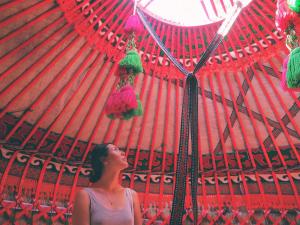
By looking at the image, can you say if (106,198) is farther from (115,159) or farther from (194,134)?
(194,134)

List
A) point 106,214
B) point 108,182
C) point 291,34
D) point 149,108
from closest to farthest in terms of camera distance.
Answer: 1. point 106,214
2. point 108,182
3. point 291,34
4. point 149,108

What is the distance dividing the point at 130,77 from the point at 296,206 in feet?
5.68

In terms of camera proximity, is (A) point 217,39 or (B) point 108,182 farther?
(A) point 217,39

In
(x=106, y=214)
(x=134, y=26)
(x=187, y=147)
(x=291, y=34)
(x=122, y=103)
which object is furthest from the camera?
(x=134, y=26)

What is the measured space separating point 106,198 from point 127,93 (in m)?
0.66

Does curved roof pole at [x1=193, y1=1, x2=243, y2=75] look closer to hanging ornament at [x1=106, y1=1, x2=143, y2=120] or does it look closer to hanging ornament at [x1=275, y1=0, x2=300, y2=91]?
hanging ornament at [x1=275, y1=0, x2=300, y2=91]

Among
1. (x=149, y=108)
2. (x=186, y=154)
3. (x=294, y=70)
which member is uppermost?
(x=149, y=108)

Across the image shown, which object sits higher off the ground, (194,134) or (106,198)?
→ (194,134)

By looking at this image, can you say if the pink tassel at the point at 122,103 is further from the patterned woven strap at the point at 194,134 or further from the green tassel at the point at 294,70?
the green tassel at the point at 294,70

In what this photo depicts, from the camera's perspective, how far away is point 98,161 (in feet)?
4.58

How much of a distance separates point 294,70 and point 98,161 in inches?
33.8

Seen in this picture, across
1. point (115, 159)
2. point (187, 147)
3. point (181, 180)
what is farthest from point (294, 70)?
point (115, 159)

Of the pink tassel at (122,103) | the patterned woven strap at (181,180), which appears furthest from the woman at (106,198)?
the pink tassel at (122,103)

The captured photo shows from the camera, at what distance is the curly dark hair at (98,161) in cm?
138
